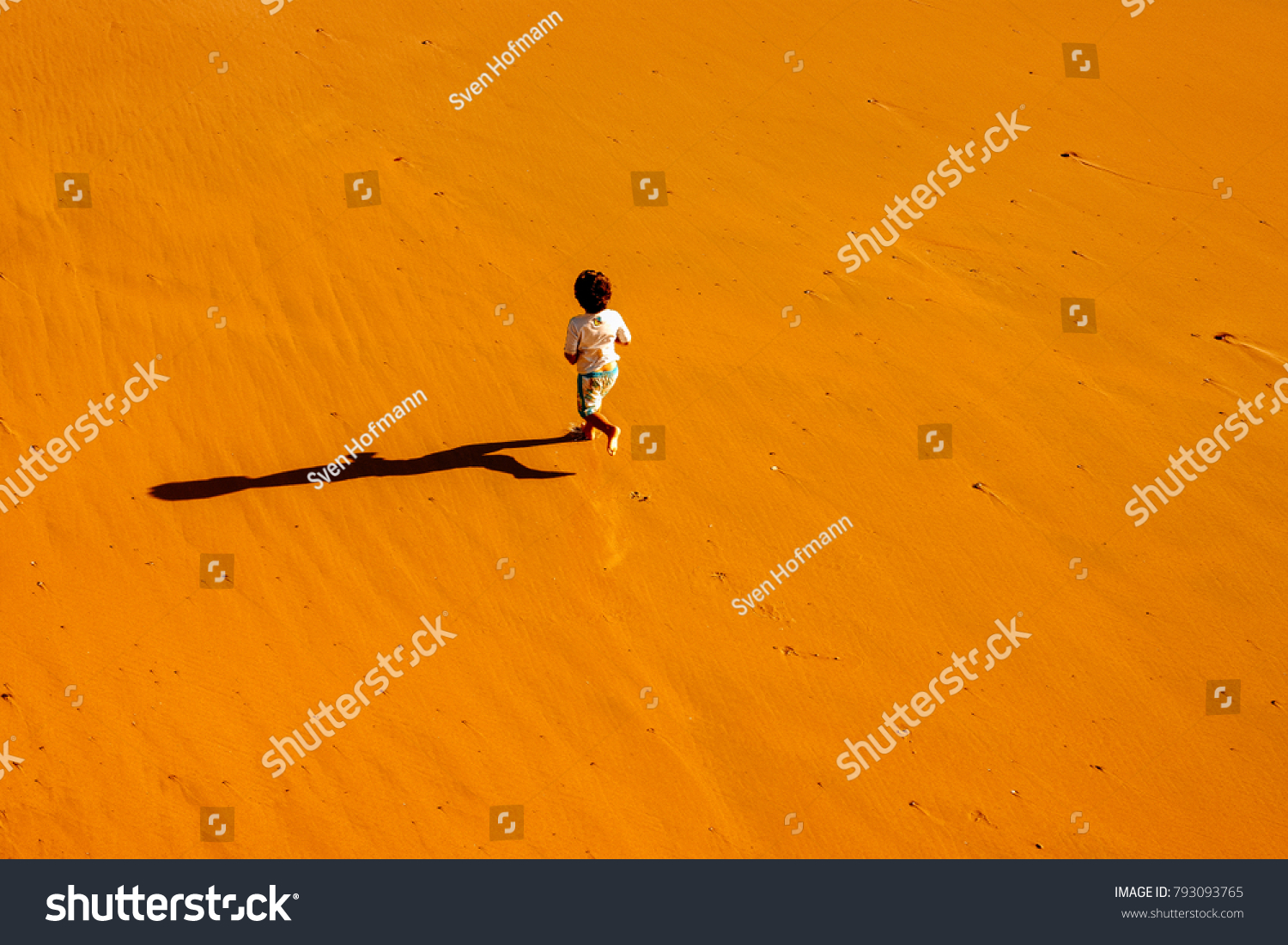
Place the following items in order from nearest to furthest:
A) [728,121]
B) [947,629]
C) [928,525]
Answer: [947,629] < [928,525] < [728,121]

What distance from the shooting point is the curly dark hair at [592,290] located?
19.0 feet

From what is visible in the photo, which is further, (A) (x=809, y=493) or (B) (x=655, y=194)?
(B) (x=655, y=194)

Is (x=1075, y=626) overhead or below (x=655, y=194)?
below

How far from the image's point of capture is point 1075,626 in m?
5.73

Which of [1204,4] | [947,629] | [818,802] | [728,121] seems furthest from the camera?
[1204,4]

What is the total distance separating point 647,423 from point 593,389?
76 centimetres

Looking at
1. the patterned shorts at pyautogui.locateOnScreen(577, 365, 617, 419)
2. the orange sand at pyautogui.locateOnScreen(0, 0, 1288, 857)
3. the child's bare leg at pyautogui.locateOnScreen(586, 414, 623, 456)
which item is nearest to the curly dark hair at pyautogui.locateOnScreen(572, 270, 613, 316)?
the patterned shorts at pyautogui.locateOnScreen(577, 365, 617, 419)

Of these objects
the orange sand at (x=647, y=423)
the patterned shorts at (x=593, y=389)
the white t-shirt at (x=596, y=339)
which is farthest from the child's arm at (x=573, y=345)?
the orange sand at (x=647, y=423)

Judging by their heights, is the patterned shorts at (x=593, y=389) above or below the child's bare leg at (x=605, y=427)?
above

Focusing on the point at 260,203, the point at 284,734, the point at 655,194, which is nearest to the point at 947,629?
the point at 284,734

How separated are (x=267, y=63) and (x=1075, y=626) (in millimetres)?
8716

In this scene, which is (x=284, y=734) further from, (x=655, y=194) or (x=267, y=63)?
(x=267, y=63)

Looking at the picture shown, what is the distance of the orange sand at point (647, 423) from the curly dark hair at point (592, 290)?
114 cm

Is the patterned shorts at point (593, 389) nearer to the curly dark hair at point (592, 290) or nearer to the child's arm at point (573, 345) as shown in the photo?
the child's arm at point (573, 345)
